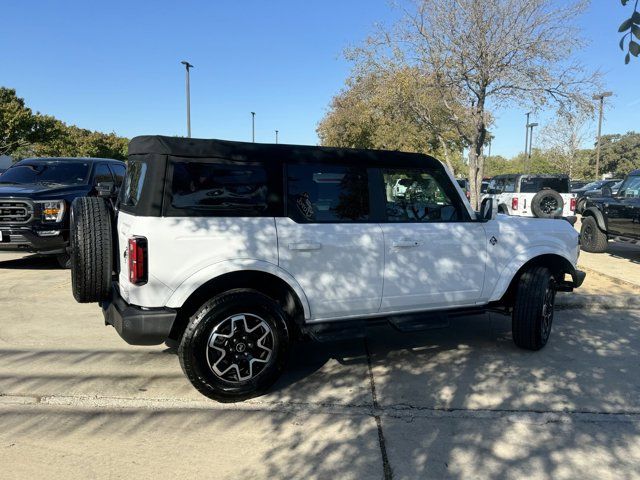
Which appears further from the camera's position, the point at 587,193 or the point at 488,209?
the point at 587,193

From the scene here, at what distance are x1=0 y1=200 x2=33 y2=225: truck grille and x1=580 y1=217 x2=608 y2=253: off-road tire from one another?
36.3ft

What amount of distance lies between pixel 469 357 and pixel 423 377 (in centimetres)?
74

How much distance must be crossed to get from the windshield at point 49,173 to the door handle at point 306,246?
6.22 metres

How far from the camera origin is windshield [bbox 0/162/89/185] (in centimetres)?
852

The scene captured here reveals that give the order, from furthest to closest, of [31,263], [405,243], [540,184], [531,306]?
[540,184] → [31,263] → [531,306] → [405,243]

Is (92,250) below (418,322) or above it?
above

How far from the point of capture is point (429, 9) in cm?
910

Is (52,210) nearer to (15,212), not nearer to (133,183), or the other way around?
(15,212)

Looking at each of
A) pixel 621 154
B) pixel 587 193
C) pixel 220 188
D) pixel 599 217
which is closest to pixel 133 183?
Result: pixel 220 188

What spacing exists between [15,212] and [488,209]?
683 cm

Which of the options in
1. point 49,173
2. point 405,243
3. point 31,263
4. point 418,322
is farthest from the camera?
point 31,263

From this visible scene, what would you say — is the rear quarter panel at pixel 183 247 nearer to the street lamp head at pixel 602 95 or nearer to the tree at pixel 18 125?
the street lamp head at pixel 602 95

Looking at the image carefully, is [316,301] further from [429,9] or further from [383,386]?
[429,9]

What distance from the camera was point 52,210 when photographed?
7.58m
